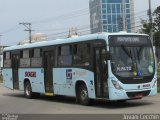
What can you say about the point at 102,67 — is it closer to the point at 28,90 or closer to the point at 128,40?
the point at 128,40

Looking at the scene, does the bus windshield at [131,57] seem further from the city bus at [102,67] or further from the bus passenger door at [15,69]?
the bus passenger door at [15,69]

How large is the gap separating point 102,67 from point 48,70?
5043 millimetres

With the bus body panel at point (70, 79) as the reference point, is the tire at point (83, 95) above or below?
below

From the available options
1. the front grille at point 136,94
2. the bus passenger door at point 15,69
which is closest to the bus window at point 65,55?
the front grille at point 136,94

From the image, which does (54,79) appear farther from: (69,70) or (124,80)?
(124,80)

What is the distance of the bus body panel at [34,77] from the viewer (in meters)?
22.5

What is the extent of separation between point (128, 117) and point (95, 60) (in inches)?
172

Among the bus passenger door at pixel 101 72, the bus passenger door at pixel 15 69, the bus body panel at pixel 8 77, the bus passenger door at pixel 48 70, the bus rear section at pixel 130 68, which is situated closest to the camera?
the bus rear section at pixel 130 68

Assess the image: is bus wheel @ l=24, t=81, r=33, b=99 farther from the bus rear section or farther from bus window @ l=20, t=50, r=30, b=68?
the bus rear section

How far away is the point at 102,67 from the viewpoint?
17.2 m

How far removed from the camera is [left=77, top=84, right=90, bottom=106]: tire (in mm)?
18266

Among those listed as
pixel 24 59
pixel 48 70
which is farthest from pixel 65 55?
pixel 24 59

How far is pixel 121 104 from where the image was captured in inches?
734

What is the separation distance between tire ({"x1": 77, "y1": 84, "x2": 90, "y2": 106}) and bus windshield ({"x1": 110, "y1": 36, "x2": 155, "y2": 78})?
2.04 metres
